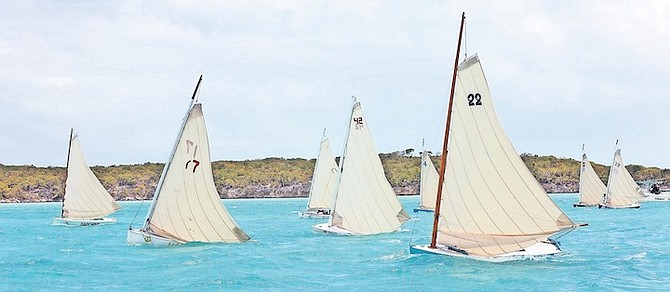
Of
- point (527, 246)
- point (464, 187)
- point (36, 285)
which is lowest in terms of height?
point (36, 285)

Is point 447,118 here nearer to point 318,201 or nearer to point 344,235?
point 344,235

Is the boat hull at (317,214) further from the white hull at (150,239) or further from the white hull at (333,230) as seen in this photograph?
the white hull at (150,239)

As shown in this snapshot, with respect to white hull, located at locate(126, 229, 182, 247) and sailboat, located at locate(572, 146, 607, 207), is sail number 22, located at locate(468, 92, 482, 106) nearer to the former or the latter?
white hull, located at locate(126, 229, 182, 247)

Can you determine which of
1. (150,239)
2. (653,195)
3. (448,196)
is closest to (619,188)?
(653,195)

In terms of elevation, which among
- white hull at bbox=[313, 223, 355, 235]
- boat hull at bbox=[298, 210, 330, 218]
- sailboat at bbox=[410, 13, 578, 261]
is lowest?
white hull at bbox=[313, 223, 355, 235]

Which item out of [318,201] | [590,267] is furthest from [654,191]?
[590,267]

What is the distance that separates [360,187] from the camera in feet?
148

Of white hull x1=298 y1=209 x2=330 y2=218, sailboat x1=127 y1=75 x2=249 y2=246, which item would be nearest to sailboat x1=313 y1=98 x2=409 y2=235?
sailboat x1=127 y1=75 x2=249 y2=246

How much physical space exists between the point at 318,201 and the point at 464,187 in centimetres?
3968

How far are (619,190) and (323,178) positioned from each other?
4343 cm

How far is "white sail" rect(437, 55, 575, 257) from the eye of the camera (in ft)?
95.3

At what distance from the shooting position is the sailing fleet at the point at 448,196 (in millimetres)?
29219

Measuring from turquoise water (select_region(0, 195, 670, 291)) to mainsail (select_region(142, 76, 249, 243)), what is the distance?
1243mm

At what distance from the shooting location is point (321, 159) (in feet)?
217
